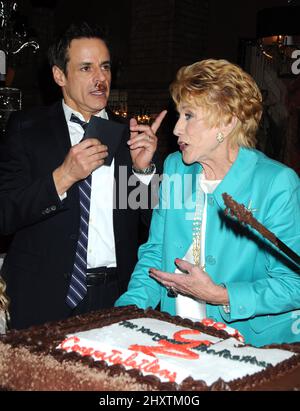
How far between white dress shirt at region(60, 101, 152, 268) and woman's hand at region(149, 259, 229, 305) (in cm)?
76

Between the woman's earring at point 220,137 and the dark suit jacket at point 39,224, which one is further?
the dark suit jacket at point 39,224

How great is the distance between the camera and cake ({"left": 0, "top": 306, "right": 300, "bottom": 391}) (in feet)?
4.43

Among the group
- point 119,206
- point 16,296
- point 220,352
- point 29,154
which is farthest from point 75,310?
point 220,352

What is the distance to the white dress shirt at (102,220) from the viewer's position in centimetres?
270

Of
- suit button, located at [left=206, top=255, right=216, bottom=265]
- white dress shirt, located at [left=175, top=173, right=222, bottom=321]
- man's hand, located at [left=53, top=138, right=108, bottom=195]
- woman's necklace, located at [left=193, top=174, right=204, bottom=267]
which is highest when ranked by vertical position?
man's hand, located at [left=53, top=138, right=108, bottom=195]

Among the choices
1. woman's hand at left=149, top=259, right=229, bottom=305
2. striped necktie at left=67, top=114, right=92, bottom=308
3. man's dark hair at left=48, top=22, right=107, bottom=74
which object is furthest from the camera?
man's dark hair at left=48, top=22, right=107, bottom=74

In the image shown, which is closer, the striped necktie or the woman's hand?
the woman's hand

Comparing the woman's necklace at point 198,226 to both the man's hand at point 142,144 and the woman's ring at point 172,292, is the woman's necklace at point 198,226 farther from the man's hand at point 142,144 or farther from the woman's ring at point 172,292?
the man's hand at point 142,144

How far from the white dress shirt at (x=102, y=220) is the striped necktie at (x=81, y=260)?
0.05 metres

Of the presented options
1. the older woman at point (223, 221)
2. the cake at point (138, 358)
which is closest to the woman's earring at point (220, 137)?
the older woman at point (223, 221)

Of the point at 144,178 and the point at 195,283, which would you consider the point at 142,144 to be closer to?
the point at 144,178

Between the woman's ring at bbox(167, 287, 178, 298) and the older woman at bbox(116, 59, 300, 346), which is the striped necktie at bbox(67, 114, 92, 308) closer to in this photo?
the older woman at bbox(116, 59, 300, 346)

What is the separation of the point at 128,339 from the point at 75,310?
1116 millimetres

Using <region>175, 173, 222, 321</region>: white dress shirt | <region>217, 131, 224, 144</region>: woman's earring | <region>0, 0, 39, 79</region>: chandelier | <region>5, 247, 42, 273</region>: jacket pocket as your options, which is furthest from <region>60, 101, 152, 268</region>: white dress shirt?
<region>0, 0, 39, 79</region>: chandelier
